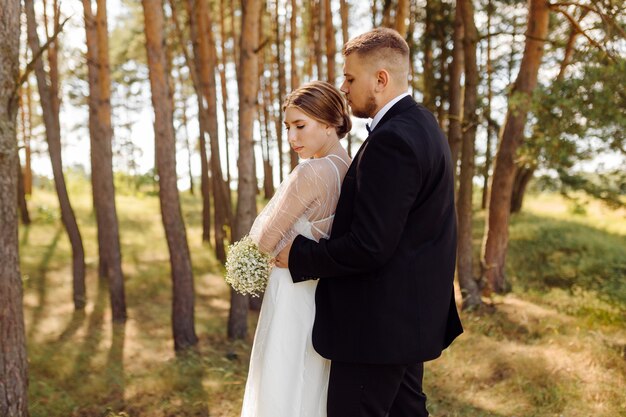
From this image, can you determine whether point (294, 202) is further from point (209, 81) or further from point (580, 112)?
point (209, 81)

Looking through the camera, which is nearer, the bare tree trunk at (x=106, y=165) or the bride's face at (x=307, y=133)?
the bride's face at (x=307, y=133)

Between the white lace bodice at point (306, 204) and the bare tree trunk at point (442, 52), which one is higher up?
the bare tree trunk at point (442, 52)

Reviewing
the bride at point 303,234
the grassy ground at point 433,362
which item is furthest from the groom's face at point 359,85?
the grassy ground at point 433,362

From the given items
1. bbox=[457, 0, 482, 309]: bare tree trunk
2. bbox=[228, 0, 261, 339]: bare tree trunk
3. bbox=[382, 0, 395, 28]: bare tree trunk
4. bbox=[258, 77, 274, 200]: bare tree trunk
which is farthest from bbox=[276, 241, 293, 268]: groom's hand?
bbox=[258, 77, 274, 200]: bare tree trunk

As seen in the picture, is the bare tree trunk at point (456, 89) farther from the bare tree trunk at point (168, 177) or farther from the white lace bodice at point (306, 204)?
the white lace bodice at point (306, 204)

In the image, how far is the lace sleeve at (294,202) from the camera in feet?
9.16

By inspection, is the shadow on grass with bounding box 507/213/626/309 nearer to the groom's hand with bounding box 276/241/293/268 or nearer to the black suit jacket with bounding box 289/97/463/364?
the black suit jacket with bounding box 289/97/463/364

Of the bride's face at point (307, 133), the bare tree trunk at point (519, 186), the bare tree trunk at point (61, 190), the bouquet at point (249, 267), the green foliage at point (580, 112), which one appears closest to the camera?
the bride's face at point (307, 133)

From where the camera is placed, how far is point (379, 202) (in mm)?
2334

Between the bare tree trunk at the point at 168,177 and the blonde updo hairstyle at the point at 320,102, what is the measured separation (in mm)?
6358

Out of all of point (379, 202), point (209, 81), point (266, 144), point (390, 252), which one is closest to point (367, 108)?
point (379, 202)

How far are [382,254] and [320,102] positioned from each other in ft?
2.95

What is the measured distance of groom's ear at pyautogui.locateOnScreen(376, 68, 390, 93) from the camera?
255 centimetres

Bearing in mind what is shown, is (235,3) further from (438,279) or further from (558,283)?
(438,279)
